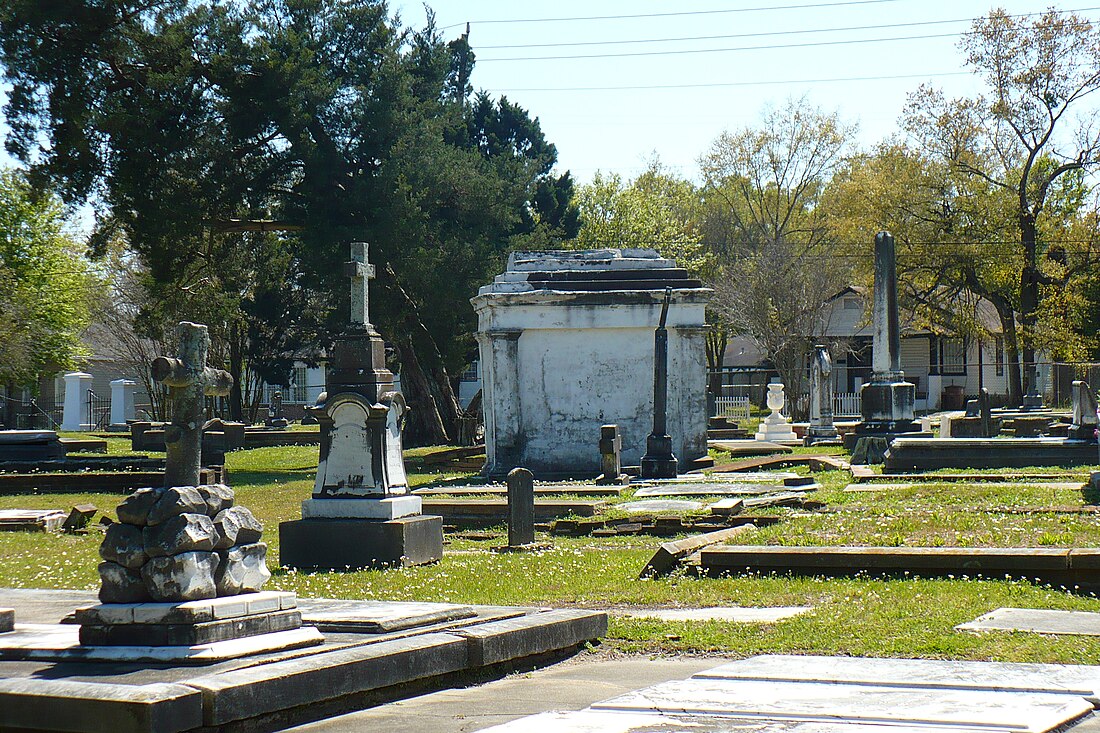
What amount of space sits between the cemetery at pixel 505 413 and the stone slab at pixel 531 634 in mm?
30

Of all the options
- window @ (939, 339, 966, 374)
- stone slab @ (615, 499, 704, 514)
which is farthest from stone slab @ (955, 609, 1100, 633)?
window @ (939, 339, 966, 374)

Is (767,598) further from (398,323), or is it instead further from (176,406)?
(398,323)

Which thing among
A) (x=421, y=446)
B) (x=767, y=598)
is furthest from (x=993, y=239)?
(x=767, y=598)

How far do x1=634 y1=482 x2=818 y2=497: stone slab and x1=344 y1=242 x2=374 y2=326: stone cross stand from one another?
6767 millimetres

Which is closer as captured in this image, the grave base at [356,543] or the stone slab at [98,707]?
the stone slab at [98,707]

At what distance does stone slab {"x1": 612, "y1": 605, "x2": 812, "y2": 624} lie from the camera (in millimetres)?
8758

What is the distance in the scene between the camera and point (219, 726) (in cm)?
539

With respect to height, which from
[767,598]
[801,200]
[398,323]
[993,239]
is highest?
[801,200]

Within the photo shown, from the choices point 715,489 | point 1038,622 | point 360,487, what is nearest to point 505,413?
point 715,489

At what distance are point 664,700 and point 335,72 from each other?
92.4 feet

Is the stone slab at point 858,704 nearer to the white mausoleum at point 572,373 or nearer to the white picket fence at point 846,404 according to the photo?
the white mausoleum at point 572,373

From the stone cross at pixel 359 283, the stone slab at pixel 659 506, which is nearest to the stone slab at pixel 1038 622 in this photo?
the stone cross at pixel 359 283

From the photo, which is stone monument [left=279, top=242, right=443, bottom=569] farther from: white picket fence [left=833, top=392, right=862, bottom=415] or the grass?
white picket fence [left=833, top=392, right=862, bottom=415]

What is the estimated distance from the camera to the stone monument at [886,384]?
2527 cm
